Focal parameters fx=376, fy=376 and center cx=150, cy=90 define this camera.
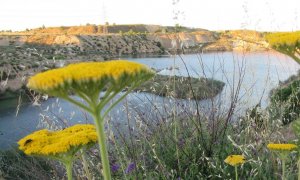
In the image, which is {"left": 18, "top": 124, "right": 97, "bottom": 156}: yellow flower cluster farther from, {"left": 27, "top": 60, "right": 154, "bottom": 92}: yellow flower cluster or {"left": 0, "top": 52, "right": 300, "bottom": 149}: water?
{"left": 0, "top": 52, "right": 300, "bottom": 149}: water

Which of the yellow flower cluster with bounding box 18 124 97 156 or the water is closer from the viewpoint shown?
the yellow flower cluster with bounding box 18 124 97 156

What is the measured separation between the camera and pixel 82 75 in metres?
1.50

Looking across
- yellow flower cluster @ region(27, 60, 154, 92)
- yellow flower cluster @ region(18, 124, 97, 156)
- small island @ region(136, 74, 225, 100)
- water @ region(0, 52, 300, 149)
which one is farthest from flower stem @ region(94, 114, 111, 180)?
water @ region(0, 52, 300, 149)

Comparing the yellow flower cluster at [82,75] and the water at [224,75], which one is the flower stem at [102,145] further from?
the water at [224,75]

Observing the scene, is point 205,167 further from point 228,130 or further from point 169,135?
point 228,130

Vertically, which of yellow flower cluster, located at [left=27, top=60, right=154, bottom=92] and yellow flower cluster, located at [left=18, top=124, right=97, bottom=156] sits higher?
yellow flower cluster, located at [left=27, top=60, right=154, bottom=92]

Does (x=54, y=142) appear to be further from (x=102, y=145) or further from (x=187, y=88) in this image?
(x=187, y=88)

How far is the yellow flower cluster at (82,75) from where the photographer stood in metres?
1.50

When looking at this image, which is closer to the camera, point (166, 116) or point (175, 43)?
point (175, 43)

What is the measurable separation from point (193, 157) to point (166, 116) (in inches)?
48.1

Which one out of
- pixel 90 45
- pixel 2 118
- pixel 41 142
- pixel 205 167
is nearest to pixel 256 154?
pixel 205 167

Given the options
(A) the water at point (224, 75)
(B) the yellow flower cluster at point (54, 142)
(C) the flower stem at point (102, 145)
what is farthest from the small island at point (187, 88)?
(C) the flower stem at point (102, 145)

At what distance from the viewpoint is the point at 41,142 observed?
7.45ft

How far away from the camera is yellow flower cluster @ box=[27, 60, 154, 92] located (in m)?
1.50
